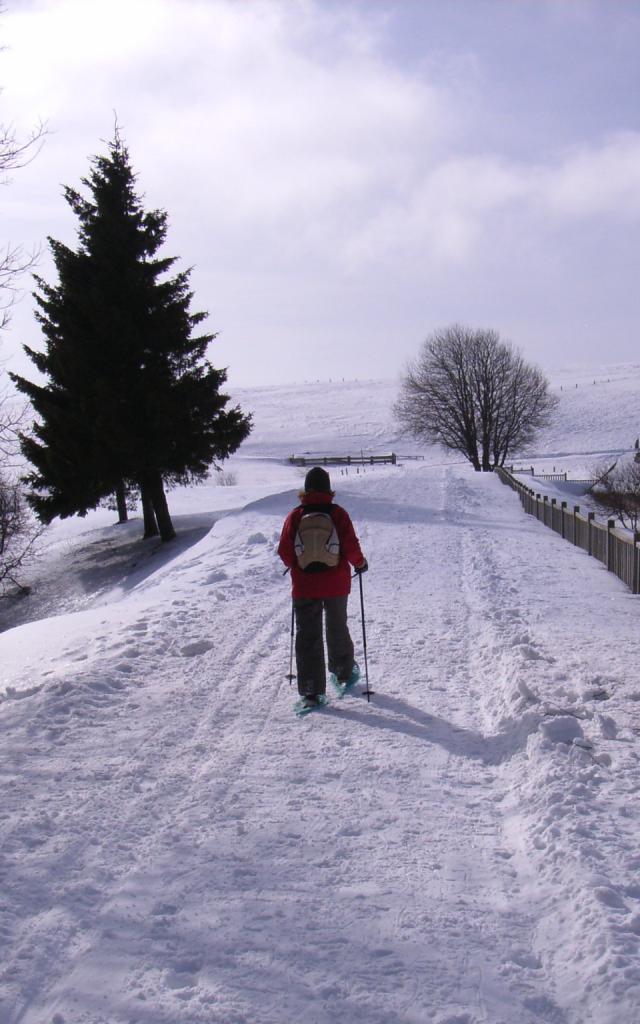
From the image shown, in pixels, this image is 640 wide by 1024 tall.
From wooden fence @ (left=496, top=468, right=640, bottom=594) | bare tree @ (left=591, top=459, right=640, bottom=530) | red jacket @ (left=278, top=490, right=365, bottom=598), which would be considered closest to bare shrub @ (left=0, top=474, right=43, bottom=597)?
wooden fence @ (left=496, top=468, right=640, bottom=594)

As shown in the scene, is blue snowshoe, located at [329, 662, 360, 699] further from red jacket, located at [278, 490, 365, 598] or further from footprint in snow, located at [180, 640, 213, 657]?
footprint in snow, located at [180, 640, 213, 657]

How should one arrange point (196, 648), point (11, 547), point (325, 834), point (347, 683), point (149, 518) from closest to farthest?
point (325, 834), point (347, 683), point (196, 648), point (149, 518), point (11, 547)

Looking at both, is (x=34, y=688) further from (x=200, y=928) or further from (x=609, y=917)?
(x=609, y=917)

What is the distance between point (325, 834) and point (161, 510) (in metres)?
22.5

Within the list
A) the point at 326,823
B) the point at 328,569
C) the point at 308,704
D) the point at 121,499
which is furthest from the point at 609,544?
the point at 121,499

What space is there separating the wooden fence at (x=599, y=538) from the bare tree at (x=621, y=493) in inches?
583

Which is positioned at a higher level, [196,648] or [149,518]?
[149,518]

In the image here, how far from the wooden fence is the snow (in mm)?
1691

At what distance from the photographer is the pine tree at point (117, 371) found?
2450cm

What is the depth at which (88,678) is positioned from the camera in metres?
7.49

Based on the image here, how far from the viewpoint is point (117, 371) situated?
2506 centimetres

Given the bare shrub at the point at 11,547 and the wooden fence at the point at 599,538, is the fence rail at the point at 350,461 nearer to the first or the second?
the bare shrub at the point at 11,547

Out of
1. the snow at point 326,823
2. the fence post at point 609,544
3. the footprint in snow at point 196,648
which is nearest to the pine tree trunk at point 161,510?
the snow at point 326,823

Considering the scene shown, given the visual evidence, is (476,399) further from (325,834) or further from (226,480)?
(325,834)
